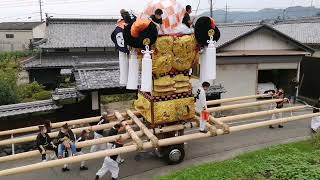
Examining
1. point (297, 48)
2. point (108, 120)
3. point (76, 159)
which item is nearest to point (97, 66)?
point (108, 120)

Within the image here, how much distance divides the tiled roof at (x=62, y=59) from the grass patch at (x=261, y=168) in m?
19.6

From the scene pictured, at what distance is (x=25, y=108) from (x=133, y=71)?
18.7ft

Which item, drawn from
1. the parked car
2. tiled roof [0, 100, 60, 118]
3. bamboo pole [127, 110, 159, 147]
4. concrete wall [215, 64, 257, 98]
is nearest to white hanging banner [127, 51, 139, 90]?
bamboo pole [127, 110, 159, 147]

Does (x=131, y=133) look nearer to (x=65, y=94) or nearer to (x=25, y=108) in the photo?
(x=65, y=94)

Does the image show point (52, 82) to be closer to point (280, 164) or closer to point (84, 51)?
point (84, 51)

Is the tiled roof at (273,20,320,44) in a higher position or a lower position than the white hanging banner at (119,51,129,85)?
higher

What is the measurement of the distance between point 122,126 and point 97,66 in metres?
6.05

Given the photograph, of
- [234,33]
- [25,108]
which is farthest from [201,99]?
[234,33]

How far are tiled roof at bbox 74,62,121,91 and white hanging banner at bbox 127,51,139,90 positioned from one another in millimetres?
4105

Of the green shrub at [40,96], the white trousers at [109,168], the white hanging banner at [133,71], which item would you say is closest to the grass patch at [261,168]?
the white trousers at [109,168]

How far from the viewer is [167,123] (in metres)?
11.2

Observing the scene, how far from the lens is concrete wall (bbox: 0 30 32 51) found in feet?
184

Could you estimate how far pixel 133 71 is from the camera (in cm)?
1047

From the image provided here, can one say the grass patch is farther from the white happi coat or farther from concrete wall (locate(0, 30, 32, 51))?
concrete wall (locate(0, 30, 32, 51))
